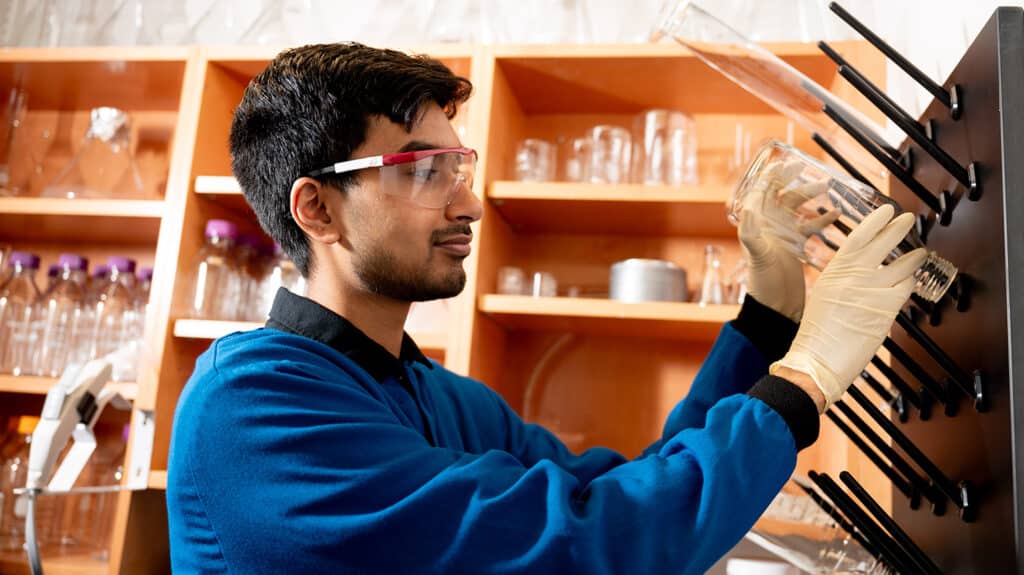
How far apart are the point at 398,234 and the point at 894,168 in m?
0.56

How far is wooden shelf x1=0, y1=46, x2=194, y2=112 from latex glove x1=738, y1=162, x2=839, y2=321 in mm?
A: 1567

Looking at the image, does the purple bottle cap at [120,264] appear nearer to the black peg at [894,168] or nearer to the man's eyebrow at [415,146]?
the man's eyebrow at [415,146]

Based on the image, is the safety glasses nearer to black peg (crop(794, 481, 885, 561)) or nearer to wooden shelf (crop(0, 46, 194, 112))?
black peg (crop(794, 481, 885, 561))

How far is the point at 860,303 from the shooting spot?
0.82 m

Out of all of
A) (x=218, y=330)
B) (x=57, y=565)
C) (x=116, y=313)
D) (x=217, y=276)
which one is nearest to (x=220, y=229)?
(x=217, y=276)

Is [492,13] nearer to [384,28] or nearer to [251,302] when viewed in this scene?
[384,28]

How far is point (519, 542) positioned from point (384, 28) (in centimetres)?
185

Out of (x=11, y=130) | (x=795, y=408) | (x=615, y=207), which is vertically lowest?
(x=795, y=408)

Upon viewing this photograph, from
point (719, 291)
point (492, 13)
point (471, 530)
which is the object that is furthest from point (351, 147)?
point (492, 13)

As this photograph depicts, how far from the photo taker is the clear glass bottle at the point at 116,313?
2.12m

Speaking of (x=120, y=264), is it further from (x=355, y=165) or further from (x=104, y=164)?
(x=355, y=165)

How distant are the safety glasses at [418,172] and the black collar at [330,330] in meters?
0.17

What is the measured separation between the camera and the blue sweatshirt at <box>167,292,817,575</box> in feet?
2.51

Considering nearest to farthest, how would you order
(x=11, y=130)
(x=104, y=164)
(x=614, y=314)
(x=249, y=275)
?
(x=614, y=314), (x=249, y=275), (x=104, y=164), (x=11, y=130)
